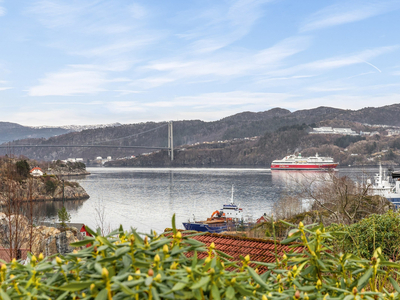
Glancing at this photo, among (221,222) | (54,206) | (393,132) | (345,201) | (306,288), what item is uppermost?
(393,132)

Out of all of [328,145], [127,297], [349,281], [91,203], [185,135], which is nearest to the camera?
[127,297]

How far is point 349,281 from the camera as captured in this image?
1084mm

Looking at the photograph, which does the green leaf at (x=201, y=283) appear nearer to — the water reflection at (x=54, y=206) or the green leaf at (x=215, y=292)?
the green leaf at (x=215, y=292)

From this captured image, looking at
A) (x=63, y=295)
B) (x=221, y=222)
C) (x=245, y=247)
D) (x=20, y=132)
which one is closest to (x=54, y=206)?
(x=221, y=222)

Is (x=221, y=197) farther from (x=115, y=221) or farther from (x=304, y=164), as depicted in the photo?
(x=304, y=164)

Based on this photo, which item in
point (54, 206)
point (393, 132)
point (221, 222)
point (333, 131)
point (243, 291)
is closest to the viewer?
point (243, 291)

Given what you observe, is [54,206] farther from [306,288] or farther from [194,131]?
[194,131]

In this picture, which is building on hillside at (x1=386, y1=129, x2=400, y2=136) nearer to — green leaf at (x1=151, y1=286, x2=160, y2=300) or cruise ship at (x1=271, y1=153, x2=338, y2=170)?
cruise ship at (x1=271, y1=153, x2=338, y2=170)

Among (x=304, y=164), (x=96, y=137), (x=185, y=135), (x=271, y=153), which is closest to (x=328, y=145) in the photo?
(x=271, y=153)

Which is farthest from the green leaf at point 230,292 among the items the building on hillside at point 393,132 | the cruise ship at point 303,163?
the building on hillside at point 393,132

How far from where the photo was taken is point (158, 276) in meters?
0.83

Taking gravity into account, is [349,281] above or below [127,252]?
below

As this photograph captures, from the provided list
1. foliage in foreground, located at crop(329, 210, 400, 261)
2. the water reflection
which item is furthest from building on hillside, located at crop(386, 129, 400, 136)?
foliage in foreground, located at crop(329, 210, 400, 261)

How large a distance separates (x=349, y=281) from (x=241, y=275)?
0.33m
